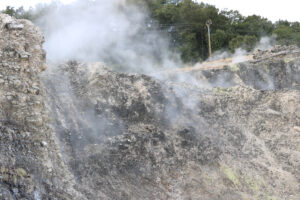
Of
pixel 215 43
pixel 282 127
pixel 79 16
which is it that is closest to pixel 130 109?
pixel 282 127

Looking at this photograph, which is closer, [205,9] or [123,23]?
[123,23]

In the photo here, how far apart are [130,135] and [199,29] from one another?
1673 cm

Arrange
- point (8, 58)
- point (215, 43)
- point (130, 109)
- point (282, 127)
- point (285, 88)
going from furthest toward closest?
point (215, 43), point (285, 88), point (282, 127), point (130, 109), point (8, 58)

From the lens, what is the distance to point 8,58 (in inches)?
228

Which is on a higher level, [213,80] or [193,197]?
[213,80]

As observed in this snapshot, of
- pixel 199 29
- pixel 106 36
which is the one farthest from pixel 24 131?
pixel 199 29

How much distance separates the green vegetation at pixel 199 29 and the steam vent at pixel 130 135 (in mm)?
10376

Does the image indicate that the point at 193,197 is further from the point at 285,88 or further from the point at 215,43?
the point at 215,43

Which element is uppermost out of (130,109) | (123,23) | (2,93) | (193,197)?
(123,23)

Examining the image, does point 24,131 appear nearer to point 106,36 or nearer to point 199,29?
point 106,36

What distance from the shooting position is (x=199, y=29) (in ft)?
75.5

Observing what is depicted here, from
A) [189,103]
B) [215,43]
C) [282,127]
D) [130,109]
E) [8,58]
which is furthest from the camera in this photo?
[215,43]

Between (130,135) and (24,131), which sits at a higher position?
(24,131)

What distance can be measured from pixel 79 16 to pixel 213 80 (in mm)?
5942
